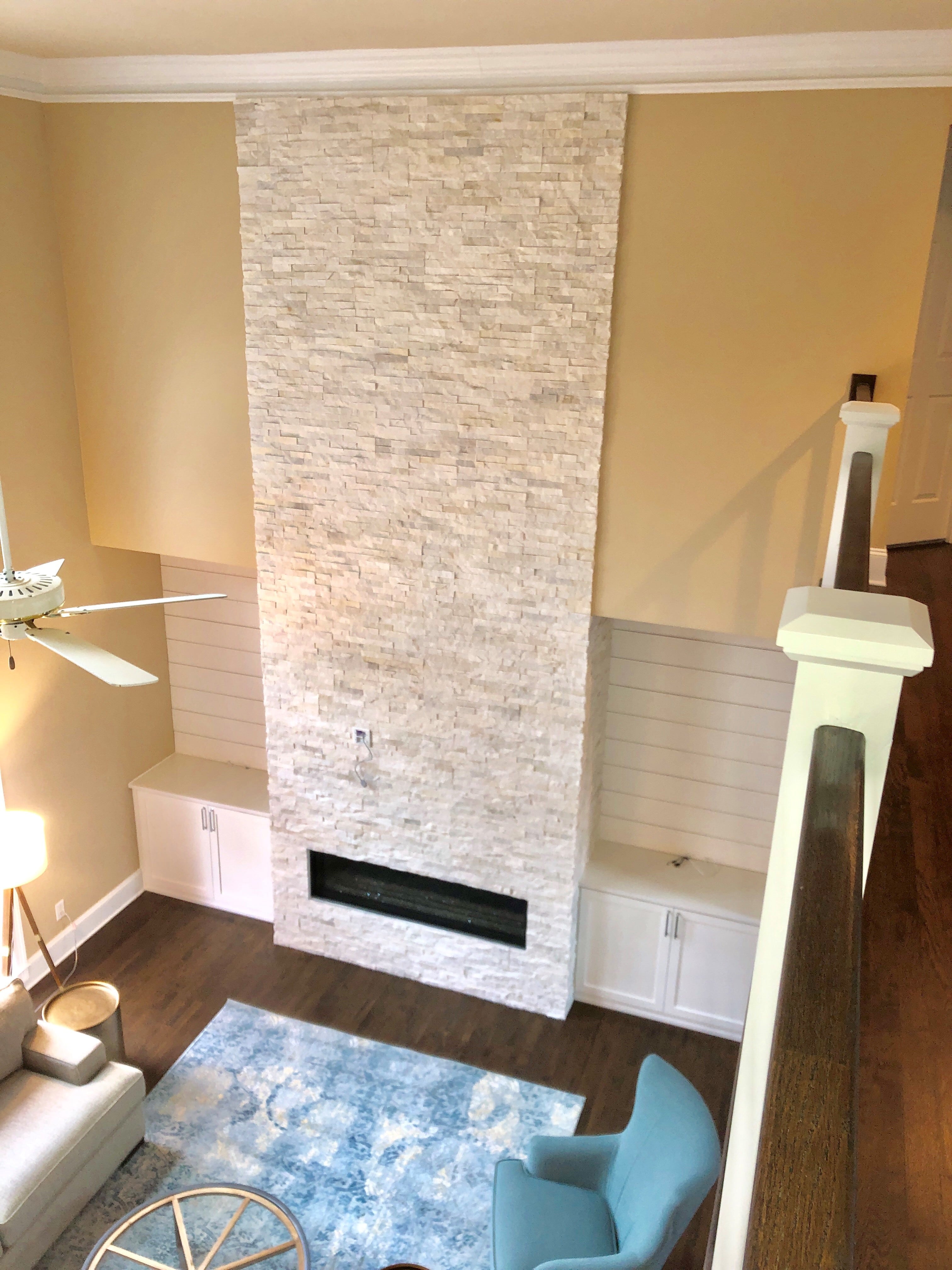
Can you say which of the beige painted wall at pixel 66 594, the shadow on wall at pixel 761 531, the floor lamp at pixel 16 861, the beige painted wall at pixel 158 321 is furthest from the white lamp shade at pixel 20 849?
the shadow on wall at pixel 761 531

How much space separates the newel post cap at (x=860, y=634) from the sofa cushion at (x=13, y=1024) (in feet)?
14.7

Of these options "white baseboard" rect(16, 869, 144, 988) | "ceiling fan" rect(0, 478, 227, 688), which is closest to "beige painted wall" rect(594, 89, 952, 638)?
"ceiling fan" rect(0, 478, 227, 688)

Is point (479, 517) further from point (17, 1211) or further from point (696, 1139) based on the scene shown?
point (17, 1211)

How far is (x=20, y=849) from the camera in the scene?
187 inches

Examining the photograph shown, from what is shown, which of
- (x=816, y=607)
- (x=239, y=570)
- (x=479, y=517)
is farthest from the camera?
(x=239, y=570)

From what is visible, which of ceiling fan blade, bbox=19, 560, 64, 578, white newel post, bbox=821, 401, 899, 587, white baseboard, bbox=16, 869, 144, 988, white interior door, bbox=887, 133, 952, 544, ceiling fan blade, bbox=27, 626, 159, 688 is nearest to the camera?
white newel post, bbox=821, 401, 899, 587

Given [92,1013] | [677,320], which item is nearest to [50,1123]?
[92,1013]

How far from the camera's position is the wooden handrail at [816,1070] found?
56 centimetres

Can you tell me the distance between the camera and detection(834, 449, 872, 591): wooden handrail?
163 cm

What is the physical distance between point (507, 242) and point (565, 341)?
493 millimetres

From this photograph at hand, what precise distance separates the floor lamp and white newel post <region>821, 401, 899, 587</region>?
13.2ft

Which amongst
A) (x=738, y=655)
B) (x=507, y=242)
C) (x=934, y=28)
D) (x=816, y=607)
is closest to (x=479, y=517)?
(x=507, y=242)

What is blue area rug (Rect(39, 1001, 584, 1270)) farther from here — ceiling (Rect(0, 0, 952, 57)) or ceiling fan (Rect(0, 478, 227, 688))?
ceiling (Rect(0, 0, 952, 57))

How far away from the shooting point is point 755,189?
381cm
